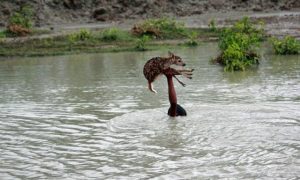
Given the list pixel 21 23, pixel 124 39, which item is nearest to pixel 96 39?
pixel 124 39

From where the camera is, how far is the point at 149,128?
28.9ft

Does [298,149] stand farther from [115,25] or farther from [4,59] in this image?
[115,25]

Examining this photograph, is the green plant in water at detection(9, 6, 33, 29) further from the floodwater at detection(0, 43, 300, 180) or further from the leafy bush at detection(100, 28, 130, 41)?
the floodwater at detection(0, 43, 300, 180)

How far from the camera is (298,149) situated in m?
7.29

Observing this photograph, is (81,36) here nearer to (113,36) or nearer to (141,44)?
(113,36)

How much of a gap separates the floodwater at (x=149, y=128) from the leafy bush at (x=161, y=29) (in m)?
9.44

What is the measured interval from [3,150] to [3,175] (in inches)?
45.8

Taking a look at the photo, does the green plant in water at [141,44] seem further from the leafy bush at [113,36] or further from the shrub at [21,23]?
the shrub at [21,23]

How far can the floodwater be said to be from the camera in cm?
682

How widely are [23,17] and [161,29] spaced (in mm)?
6518

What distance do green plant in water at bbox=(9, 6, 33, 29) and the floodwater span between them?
1119 centimetres

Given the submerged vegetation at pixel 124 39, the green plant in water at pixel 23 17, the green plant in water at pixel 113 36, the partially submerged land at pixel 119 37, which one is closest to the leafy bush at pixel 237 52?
the submerged vegetation at pixel 124 39

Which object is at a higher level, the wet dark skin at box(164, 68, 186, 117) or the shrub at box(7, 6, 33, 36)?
the shrub at box(7, 6, 33, 36)

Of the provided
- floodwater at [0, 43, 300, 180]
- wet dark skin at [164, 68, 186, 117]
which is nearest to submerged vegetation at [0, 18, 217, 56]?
floodwater at [0, 43, 300, 180]
